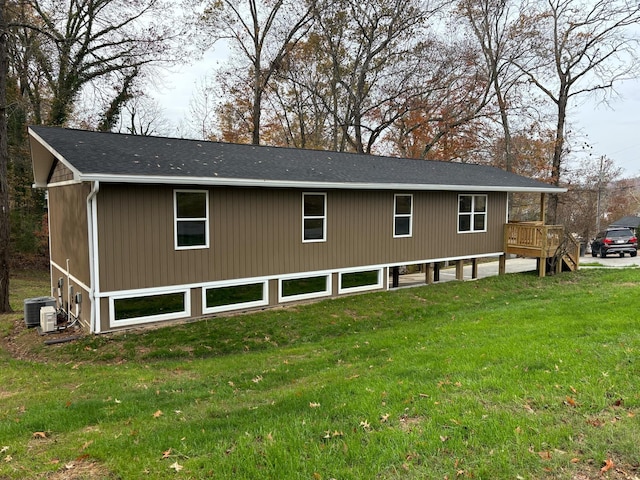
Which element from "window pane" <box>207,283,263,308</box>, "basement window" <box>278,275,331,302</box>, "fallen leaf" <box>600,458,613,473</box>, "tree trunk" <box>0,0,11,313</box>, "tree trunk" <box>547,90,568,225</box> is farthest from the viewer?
"tree trunk" <box>547,90,568,225</box>

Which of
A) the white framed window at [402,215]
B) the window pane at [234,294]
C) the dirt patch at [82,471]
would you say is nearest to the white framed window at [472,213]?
the white framed window at [402,215]

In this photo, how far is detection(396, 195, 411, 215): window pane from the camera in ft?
42.0

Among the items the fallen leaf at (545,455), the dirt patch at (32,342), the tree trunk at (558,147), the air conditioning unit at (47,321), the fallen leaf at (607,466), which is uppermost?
the tree trunk at (558,147)

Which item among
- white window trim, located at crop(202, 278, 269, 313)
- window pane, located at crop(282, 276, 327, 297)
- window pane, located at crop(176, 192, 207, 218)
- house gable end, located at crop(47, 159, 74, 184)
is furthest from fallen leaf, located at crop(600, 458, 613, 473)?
house gable end, located at crop(47, 159, 74, 184)

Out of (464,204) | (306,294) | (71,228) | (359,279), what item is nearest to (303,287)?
(306,294)

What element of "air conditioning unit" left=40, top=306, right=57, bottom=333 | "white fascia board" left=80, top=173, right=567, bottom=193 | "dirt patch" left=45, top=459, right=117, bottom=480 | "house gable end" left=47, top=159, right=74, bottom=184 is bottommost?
"air conditioning unit" left=40, top=306, right=57, bottom=333

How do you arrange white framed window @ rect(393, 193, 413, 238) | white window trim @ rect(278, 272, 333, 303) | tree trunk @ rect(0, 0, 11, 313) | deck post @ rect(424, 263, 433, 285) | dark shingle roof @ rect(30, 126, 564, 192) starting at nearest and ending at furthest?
1. dark shingle roof @ rect(30, 126, 564, 192)
2. white window trim @ rect(278, 272, 333, 303)
3. tree trunk @ rect(0, 0, 11, 313)
4. white framed window @ rect(393, 193, 413, 238)
5. deck post @ rect(424, 263, 433, 285)

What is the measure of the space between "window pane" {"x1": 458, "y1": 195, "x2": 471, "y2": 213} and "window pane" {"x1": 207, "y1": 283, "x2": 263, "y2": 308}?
7509 mm

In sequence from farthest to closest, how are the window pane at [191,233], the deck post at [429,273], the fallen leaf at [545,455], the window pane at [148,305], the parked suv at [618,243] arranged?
the parked suv at [618,243], the deck post at [429,273], the window pane at [191,233], the window pane at [148,305], the fallen leaf at [545,455]

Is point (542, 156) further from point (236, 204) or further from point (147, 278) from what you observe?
point (147, 278)

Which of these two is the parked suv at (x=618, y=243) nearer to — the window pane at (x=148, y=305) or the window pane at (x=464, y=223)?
the window pane at (x=464, y=223)

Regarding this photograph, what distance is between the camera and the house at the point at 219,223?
27.6ft

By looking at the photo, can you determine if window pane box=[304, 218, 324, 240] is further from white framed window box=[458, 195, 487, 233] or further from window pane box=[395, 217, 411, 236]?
white framed window box=[458, 195, 487, 233]

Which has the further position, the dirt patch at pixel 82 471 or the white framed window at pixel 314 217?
the white framed window at pixel 314 217
